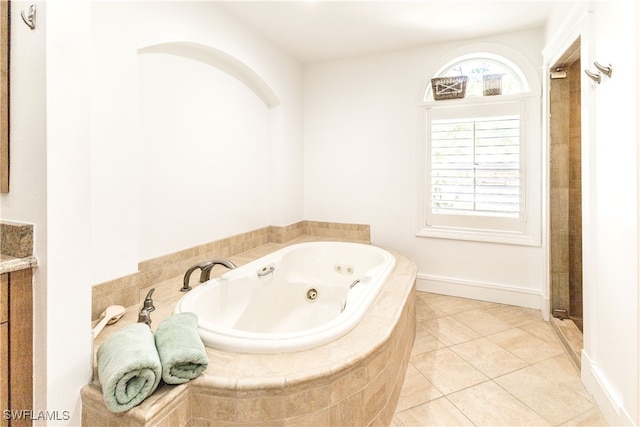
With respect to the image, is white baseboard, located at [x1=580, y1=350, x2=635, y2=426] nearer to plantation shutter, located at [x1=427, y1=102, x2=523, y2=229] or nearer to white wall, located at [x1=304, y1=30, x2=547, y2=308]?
white wall, located at [x1=304, y1=30, x2=547, y2=308]

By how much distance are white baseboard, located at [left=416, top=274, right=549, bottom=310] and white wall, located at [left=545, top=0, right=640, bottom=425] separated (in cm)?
116

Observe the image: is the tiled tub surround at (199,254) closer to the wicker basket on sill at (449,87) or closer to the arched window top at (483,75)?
the wicker basket on sill at (449,87)

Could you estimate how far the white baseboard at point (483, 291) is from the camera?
2.96 meters

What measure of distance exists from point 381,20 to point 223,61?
1.35 m

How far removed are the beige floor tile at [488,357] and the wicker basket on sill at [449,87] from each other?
2.18 metres

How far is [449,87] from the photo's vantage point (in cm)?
312

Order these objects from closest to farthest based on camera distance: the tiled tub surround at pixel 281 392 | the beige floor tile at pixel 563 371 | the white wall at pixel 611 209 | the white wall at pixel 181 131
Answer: the tiled tub surround at pixel 281 392 < the white wall at pixel 611 209 < the white wall at pixel 181 131 < the beige floor tile at pixel 563 371

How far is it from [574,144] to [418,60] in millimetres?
1580

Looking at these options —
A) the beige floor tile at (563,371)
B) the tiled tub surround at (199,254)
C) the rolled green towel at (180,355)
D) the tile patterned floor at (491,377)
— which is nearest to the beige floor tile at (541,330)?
the tile patterned floor at (491,377)

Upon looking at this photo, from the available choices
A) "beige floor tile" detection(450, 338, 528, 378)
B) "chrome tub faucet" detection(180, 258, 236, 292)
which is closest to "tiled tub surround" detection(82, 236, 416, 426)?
"chrome tub faucet" detection(180, 258, 236, 292)

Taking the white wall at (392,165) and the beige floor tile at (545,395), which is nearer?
the beige floor tile at (545,395)

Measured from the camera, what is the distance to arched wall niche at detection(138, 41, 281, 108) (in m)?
2.16

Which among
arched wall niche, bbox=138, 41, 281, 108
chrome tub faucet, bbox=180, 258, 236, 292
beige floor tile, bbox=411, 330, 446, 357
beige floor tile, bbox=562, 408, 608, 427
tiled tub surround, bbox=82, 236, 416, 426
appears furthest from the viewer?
beige floor tile, bbox=411, 330, 446, 357

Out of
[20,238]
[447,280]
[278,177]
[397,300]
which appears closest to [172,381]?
[20,238]
